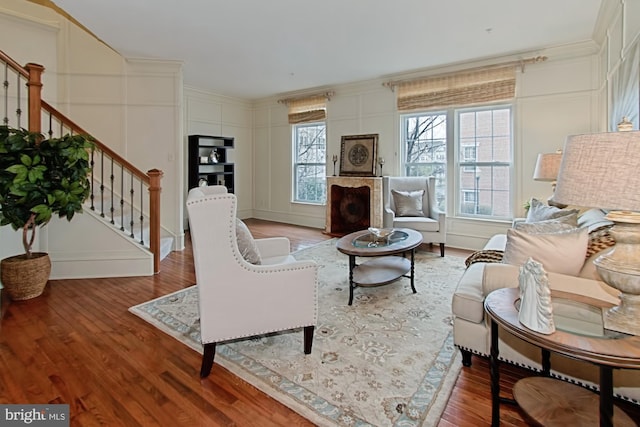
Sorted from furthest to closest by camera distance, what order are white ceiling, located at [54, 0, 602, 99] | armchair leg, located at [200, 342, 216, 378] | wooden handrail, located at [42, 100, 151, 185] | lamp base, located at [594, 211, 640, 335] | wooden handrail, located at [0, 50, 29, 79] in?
wooden handrail, located at [42, 100, 151, 185], white ceiling, located at [54, 0, 602, 99], wooden handrail, located at [0, 50, 29, 79], armchair leg, located at [200, 342, 216, 378], lamp base, located at [594, 211, 640, 335]

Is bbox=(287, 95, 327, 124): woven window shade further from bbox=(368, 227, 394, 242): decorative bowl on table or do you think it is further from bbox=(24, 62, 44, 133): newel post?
bbox=(24, 62, 44, 133): newel post

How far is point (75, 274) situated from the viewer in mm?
3717

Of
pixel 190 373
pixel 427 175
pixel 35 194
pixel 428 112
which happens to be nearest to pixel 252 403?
pixel 190 373

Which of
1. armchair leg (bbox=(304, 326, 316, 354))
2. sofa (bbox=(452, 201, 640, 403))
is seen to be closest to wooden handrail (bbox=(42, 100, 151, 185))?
armchair leg (bbox=(304, 326, 316, 354))

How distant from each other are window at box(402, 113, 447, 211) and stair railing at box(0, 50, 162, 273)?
386 cm

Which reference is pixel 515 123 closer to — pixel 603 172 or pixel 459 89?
pixel 459 89

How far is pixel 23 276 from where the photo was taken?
3025 mm

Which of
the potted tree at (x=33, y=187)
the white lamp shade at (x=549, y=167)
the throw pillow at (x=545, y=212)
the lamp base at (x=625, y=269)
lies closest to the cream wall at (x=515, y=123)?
the white lamp shade at (x=549, y=167)

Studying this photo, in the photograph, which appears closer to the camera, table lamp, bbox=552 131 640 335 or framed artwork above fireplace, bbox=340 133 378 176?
table lamp, bbox=552 131 640 335

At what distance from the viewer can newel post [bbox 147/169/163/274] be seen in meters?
3.89

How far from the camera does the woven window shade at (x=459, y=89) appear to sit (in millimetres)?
4633

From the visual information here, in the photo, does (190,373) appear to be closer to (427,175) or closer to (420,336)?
(420,336)

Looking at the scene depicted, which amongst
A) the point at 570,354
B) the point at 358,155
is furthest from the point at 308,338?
the point at 358,155

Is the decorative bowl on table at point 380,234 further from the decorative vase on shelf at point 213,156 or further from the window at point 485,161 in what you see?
the decorative vase on shelf at point 213,156
